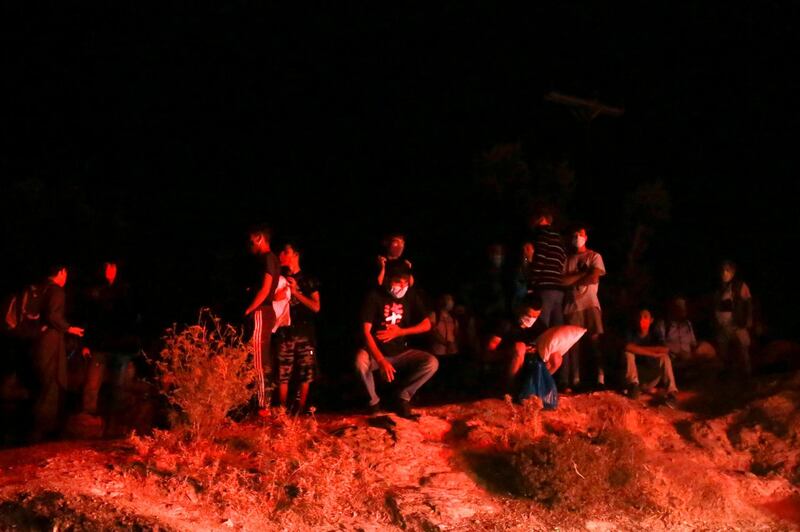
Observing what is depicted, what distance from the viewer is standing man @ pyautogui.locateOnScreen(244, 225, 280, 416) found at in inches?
345

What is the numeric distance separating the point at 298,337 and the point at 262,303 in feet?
2.07

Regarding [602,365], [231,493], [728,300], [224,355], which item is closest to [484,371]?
[602,365]

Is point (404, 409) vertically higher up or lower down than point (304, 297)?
lower down

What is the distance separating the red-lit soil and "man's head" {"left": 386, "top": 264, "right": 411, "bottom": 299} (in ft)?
3.67

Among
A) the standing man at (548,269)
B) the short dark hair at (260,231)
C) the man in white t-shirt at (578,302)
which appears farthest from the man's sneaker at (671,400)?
the short dark hair at (260,231)

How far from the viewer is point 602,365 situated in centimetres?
1112

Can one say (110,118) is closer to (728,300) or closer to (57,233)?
(57,233)

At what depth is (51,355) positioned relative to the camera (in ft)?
29.8

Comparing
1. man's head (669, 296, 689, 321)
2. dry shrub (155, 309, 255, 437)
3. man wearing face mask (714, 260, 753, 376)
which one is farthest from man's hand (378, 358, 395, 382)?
man wearing face mask (714, 260, 753, 376)

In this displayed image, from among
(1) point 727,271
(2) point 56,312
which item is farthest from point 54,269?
(1) point 727,271

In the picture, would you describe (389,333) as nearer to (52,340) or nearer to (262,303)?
(262,303)

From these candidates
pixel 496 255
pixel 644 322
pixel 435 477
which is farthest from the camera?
pixel 496 255

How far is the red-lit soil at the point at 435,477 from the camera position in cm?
A: 673

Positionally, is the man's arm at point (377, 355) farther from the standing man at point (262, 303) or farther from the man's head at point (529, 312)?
the man's head at point (529, 312)
